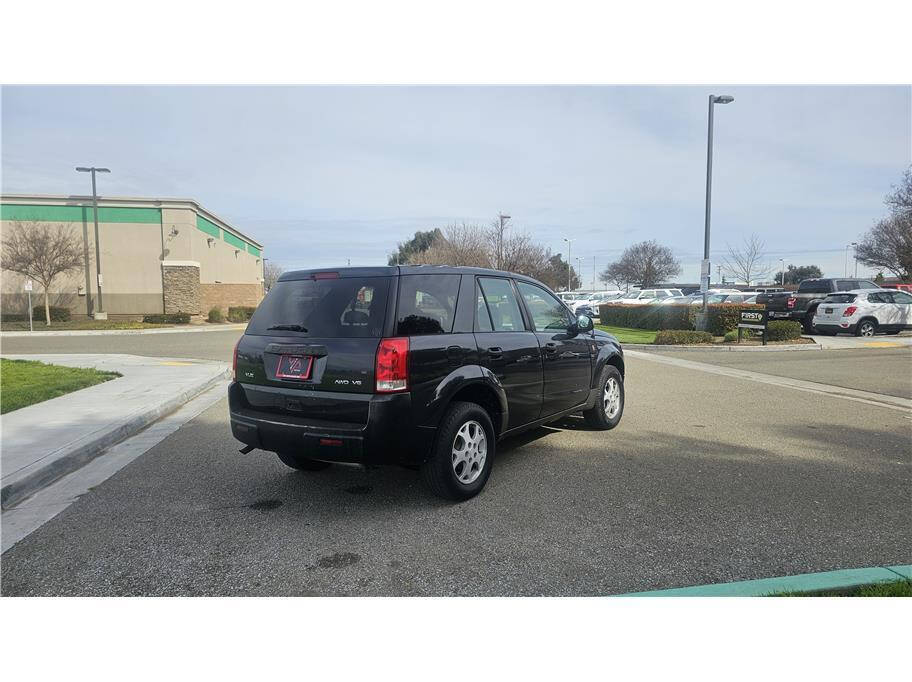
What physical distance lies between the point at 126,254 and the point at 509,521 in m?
37.4

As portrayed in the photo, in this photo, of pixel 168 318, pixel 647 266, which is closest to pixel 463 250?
pixel 168 318

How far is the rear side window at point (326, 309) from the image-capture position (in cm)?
434

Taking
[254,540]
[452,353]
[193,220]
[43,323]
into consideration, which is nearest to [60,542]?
[254,540]

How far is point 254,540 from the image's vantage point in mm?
4012

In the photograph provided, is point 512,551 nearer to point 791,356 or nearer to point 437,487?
point 437,487

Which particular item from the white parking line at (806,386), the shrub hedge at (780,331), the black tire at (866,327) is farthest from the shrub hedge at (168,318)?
the black tire at (866,327)

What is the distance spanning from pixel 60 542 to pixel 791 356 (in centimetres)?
1639

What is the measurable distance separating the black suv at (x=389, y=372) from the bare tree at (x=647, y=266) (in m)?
85.1

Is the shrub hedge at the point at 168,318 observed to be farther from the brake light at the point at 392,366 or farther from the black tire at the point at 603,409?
the brake light at the point at 392,366

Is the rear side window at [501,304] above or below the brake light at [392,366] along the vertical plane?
above

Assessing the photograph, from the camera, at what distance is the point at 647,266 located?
281 ft

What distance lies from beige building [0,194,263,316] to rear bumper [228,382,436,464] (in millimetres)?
34817

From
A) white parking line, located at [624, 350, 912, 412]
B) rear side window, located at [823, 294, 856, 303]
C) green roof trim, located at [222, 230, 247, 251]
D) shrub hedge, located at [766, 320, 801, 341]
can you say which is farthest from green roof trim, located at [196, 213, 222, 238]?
rear side window, located at [823, 294, 856, 303]

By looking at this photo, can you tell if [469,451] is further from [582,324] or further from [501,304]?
[582,324]
